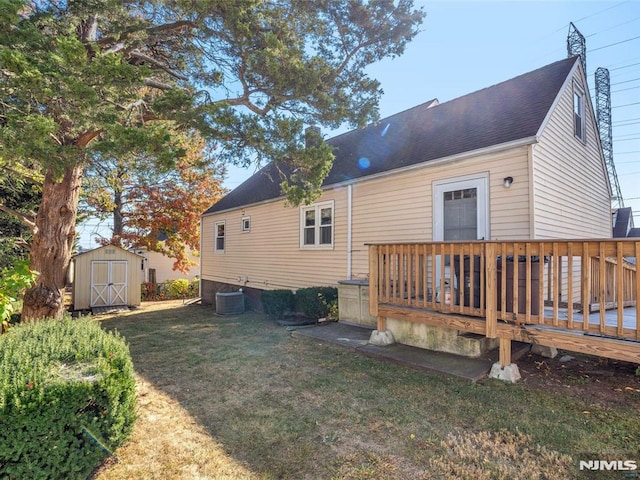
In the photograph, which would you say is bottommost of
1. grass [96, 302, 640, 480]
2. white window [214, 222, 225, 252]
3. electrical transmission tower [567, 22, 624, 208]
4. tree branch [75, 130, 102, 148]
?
grass [96, 302, 640, 480]

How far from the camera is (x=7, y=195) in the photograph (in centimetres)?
1212

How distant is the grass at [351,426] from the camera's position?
2.75m

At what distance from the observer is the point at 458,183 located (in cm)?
664

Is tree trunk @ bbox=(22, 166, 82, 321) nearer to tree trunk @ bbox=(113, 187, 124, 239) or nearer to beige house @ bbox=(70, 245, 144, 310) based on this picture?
beige house @ bbox=(70, 245, 144, 310)

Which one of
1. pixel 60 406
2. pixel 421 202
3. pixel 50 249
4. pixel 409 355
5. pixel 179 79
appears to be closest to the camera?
pixel 60 406

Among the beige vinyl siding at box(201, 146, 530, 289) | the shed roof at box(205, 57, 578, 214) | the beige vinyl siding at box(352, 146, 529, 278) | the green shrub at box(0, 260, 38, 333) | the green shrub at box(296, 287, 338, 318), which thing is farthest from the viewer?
the green shrub at box(296, 287, 338, 318)

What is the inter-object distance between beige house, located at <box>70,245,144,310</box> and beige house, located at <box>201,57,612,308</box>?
5587mm

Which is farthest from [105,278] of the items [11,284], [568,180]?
[568,180]

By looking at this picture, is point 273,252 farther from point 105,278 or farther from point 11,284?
point 11,284

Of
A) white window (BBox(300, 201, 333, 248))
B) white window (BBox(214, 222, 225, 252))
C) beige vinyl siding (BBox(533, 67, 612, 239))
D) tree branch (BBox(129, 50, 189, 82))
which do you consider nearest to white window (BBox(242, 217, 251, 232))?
white window (BBox(214, 222, 225, 252))

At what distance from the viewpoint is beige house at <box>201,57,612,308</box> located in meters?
5.97

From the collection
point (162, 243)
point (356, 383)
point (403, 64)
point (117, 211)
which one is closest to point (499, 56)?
point (403, 64)

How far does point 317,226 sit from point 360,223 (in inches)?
66.8

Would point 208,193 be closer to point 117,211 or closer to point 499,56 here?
point 117,211
